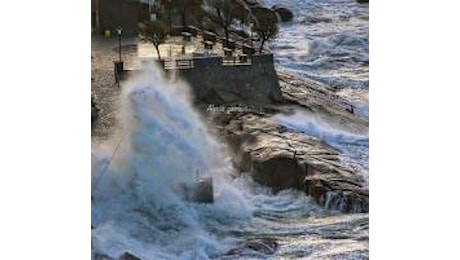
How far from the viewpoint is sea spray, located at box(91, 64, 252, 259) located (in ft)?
12.8

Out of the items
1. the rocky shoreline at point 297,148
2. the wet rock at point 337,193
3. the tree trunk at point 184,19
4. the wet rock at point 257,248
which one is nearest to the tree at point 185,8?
the tree trunk at point 184,19

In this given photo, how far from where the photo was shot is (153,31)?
394 centimetres

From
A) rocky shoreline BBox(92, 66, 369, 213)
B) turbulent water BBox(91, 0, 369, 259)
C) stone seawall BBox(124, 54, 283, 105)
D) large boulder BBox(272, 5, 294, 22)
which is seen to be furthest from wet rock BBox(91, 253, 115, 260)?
large boulder BBox(272, 5, 294, 22)

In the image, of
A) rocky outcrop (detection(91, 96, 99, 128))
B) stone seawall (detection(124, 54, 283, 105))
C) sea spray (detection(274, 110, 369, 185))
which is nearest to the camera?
rocky outcrop (detection(91, 96, 99, 128))

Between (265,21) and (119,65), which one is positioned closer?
(119,65)

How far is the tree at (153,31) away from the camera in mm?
3939

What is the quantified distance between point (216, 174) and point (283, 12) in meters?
0.84

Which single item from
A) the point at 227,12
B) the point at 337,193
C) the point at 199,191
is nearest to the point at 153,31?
the point at 227,12

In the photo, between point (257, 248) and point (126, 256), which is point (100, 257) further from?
point (257, 248)

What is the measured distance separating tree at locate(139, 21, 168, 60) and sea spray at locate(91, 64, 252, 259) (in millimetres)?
130

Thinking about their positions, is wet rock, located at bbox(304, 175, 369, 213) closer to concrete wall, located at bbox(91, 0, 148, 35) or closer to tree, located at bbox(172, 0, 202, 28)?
tree, located at bbox(172, 0, 202, 28)

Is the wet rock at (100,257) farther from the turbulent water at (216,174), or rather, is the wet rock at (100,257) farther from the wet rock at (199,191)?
the wet rock at (199,191)
